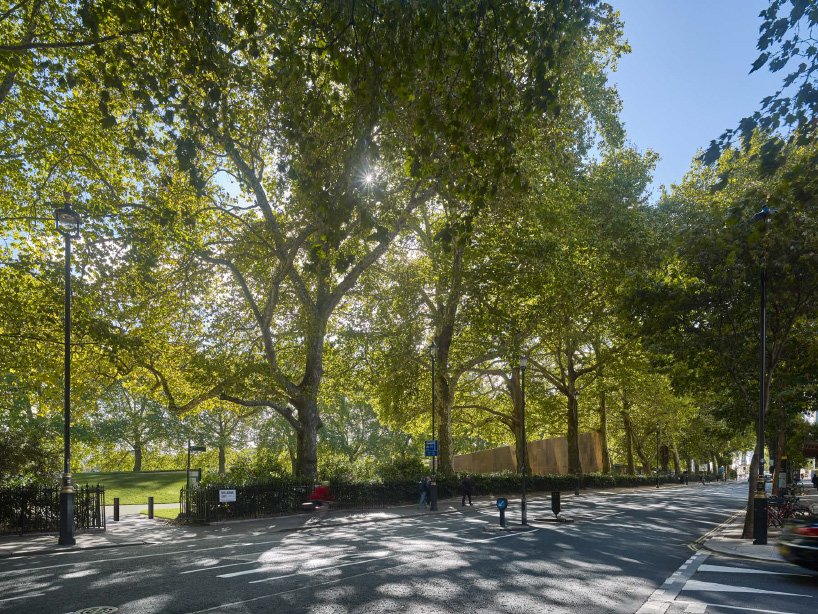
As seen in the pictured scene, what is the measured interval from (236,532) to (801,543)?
593 inches

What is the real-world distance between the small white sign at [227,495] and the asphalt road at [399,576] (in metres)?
4.15

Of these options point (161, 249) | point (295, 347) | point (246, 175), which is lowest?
point (295, 347)

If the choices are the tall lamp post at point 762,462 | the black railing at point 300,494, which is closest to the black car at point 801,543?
the tall lamp post at point 762,462

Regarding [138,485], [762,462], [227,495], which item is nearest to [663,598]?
[762,462]

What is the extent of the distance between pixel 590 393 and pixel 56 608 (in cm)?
4748

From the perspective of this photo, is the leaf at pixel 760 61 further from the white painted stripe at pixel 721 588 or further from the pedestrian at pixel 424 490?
→ the pedestrian at pixel 424 490

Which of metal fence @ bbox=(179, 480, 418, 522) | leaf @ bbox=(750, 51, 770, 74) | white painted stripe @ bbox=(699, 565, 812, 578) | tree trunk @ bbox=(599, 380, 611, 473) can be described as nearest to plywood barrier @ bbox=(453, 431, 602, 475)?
tree trunk @ bbox=(599, 380, 611, 473)

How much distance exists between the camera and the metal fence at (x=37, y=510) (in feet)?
62.5

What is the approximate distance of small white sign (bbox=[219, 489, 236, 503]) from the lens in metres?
22.2

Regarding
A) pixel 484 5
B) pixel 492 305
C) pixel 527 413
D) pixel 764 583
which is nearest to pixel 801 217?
pixel 764 583

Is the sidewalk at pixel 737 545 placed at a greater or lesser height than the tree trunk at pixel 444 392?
lesser

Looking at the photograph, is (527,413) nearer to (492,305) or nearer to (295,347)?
(492,305)

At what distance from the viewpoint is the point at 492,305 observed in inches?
1315

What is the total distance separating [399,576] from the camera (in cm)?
1073
